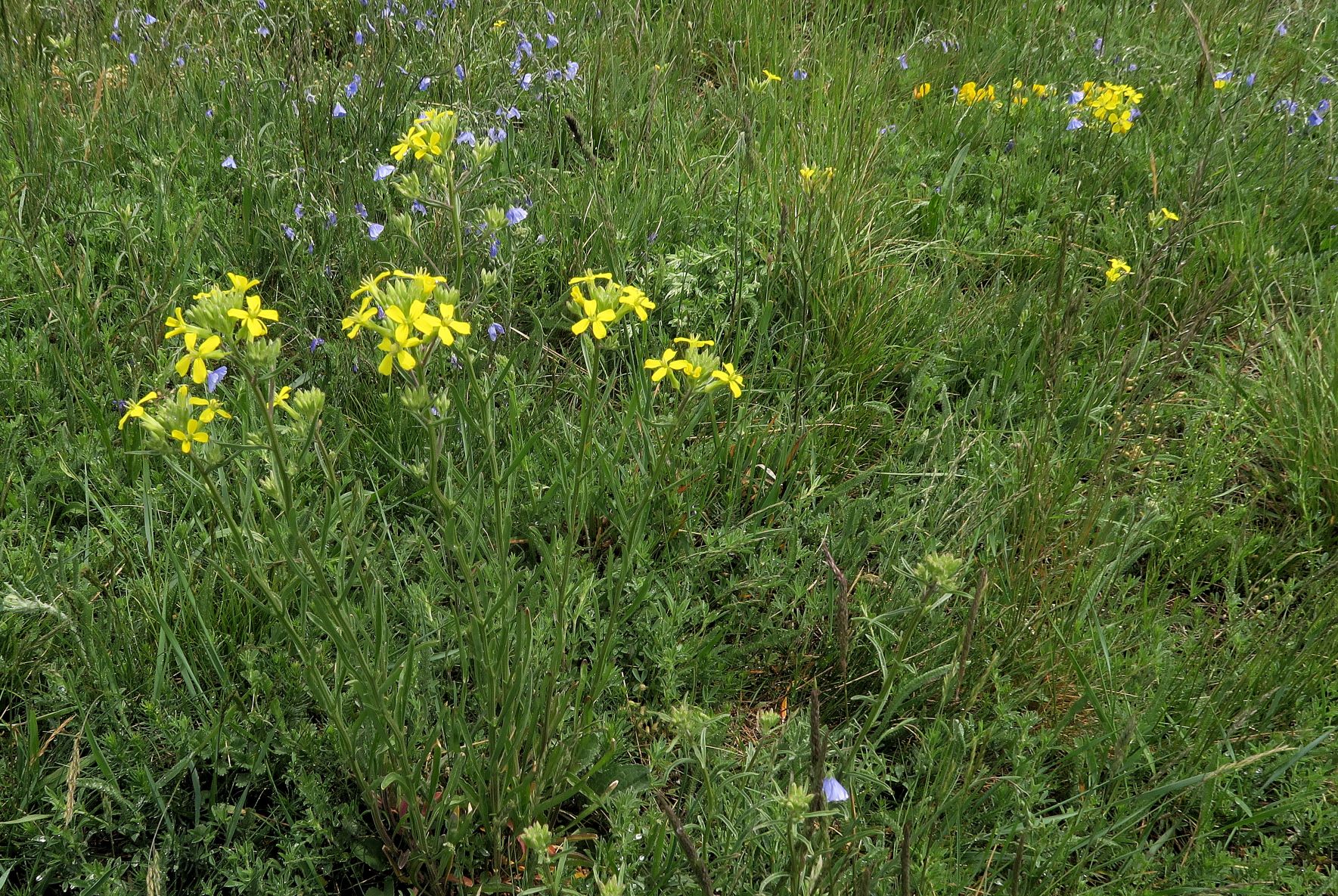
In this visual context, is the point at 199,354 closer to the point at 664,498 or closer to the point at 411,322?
the point at 411,322

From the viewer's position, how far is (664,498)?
215cm

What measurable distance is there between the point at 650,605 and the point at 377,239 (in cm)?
125

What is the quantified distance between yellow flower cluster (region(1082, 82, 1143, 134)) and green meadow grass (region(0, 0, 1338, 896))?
0.14m

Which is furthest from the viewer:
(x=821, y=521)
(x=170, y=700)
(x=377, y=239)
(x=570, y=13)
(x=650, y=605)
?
(x=570, y=13)

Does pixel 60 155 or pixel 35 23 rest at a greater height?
pixel 35 23

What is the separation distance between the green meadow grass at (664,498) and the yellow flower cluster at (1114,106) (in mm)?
140

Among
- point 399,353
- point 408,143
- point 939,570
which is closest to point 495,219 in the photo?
point 408,143

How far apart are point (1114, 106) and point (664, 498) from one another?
208 centimetres

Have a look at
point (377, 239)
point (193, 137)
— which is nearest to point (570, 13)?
point (193, 137)

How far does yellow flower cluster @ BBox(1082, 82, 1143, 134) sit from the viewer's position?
9.91ft

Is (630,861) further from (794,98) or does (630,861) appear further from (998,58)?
(998,58)

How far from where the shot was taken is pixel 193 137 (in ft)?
9.80

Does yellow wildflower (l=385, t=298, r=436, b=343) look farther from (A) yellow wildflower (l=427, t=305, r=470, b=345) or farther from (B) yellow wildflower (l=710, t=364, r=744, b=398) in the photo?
(B) yellow wildflower (l=710, t=364, r=744, b=398)

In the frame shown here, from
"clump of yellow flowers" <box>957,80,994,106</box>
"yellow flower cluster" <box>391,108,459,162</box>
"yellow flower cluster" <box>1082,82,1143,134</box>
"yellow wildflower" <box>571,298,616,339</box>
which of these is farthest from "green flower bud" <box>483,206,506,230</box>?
"clump of yellow flowers" <box>957,80,994,106</box>
